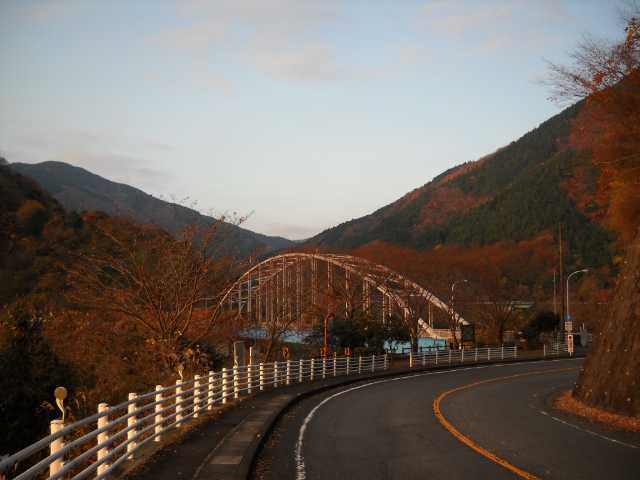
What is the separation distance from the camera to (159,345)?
2572cm

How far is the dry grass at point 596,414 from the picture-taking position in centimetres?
1630

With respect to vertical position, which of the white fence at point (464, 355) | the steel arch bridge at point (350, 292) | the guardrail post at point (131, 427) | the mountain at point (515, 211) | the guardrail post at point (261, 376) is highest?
the mountain at point (515, 211)

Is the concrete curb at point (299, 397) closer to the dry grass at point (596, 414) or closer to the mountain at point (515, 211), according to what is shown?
the dry grass at point (596, 414)

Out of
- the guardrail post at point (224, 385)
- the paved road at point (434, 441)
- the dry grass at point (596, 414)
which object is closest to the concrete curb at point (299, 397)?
the paved road at point (434, 441)

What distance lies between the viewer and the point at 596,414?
18516mm

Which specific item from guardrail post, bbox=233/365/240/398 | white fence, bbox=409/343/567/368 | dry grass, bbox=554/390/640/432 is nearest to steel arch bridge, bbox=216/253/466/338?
white fence, bbox=409/343/567/368

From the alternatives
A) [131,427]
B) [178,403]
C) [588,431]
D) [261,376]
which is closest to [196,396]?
[178,403]

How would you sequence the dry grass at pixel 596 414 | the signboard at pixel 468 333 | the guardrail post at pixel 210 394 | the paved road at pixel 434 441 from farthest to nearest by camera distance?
the signboard at pixel 468 333
the guardrail post at pixel 210 394
the dry grass at pixel 596 414
the paved road at pixel 434 441

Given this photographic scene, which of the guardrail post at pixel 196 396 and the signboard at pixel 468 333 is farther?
the signboard at pixel 468 333

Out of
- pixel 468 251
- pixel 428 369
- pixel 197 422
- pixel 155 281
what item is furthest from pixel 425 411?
pixel 468 251

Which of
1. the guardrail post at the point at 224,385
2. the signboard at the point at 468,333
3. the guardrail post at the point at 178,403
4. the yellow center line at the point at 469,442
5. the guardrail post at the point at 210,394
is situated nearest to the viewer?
the yellow center line at the point at 469,442

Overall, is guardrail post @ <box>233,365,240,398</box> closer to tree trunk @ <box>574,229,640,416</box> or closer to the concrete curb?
the concrete curb

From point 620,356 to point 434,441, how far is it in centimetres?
758

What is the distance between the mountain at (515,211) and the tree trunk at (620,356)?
208 feet
